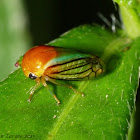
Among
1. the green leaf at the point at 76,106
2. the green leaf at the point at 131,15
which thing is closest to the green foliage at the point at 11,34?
the green leaf at the point at 76,106

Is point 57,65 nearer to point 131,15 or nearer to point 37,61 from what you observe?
point 37,61

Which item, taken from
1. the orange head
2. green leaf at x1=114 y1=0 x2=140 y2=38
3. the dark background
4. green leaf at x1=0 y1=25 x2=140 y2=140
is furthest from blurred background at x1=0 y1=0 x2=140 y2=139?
the orange head

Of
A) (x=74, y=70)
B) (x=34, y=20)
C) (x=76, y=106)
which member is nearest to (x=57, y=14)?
(x=34, y=20)

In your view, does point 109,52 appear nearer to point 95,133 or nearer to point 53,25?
point 95,133

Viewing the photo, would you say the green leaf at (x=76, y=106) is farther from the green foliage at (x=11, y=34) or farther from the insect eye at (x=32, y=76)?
the green foliage at (x=11, y=34)

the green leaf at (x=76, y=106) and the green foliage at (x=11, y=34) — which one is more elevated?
the green foliage at (x=11, y=34)

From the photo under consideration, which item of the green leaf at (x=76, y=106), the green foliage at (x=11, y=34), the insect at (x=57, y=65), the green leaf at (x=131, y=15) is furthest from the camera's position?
the green foliage at (x=11, y=34)
